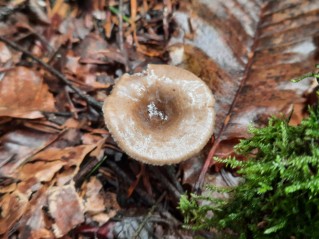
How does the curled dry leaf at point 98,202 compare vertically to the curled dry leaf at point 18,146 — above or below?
below

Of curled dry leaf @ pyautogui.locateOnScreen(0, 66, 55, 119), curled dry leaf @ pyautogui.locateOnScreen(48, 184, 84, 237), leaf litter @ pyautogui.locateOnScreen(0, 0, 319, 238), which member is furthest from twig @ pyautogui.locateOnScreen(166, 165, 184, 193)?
curled dry leaf @ pyautogui.locateOnScreen(0, 66, 55, 119)

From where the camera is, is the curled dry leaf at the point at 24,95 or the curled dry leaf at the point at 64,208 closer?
the curled dry leaf at the point at 64,208

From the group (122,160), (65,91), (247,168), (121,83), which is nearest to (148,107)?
(121,83)

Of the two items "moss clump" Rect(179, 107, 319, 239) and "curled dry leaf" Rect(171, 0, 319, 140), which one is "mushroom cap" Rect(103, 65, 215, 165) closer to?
"curled dry leaf" Rect(171, 0, 319, 140)

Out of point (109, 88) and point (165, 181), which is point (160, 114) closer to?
point (165, 181)

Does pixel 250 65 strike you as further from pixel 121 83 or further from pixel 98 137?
pixel 98 137

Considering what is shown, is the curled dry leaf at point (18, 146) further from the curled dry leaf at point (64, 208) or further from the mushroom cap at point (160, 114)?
the mushroom cap at point (160, 114)

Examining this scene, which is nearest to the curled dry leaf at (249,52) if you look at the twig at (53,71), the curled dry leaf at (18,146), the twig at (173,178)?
the twig at (173,178)
